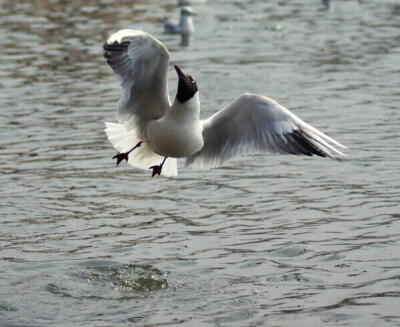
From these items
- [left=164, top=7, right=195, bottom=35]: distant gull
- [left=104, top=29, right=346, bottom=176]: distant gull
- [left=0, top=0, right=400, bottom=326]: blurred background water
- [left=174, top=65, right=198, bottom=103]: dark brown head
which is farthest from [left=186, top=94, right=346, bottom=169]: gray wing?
[left=164, top=7, right=195, bottom=35]: distant gull

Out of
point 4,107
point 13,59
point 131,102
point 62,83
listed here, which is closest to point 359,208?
point 131,102

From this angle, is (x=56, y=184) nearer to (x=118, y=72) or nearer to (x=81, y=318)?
(x=118, y=72)

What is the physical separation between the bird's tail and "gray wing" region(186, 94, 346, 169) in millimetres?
337

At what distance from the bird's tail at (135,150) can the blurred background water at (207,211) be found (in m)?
0.77

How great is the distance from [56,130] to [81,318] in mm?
6566

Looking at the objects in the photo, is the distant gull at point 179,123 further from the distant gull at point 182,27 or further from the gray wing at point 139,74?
the distant gull at point 182,27

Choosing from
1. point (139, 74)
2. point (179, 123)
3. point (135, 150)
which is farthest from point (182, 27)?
point (179, 123)

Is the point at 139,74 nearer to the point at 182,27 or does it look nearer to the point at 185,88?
the point at 185,88

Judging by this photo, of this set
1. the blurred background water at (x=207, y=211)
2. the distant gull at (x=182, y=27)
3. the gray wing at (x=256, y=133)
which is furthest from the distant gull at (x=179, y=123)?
the distant gull at (x=182, y=27)

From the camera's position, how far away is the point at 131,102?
30.5 ft

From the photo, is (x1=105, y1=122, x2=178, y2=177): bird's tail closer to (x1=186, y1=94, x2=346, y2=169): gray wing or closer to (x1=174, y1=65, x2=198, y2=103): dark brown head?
(x1=186, y1=94, x2=346, y2=169): gray wing

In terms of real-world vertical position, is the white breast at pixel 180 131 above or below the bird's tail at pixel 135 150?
above

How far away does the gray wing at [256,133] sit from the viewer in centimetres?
869

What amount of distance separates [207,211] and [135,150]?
4.51 ft
